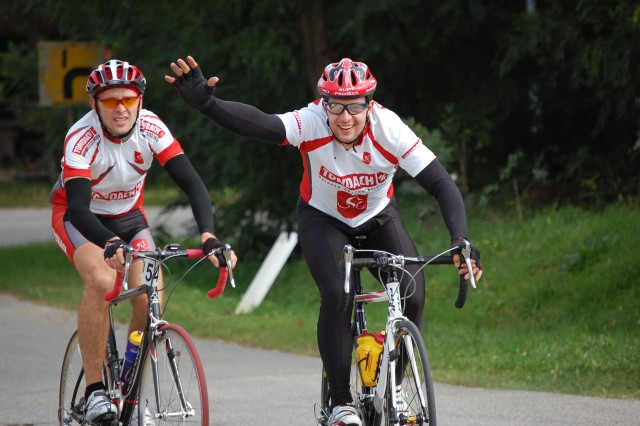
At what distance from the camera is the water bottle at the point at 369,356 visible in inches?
217

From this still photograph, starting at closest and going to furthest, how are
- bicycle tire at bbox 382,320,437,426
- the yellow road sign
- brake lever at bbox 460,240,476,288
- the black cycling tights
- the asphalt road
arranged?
bicycle tire at bbox 382,320,437,426
brake lever at bbox 460,240,476,288
the black cycling tights
the asphalt road
the yellow road sign

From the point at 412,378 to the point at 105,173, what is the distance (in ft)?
7.09

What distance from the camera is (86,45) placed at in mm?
15195

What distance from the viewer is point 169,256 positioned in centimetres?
568

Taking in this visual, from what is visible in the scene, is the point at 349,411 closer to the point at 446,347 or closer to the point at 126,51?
the point at 446,347

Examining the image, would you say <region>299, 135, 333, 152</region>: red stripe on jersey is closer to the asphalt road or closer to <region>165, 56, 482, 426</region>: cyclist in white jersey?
<region>165, 56, 482, 426</region>: cyclist in white jersey

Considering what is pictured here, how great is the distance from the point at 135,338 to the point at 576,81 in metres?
7.72

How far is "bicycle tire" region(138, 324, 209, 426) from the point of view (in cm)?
533

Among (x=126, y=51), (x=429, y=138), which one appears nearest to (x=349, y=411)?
(x=429, y=138)

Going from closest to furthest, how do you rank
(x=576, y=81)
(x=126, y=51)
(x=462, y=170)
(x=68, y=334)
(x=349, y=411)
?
(x=349, y=411) < (x=68, y=334) < (x=576, y=81) < (x=462, y=170) < (x=126, y=51)

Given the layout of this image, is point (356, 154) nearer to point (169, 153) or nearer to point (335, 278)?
point (335, 278)

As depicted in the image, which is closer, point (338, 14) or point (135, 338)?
point (135, 338)

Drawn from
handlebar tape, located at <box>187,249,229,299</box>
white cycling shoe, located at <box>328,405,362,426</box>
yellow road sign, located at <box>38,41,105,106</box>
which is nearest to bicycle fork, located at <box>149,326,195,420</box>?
handlebar tape, located at <box>187,249,229,299</box>

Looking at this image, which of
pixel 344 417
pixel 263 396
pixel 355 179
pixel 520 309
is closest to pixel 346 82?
pixel 355 179
